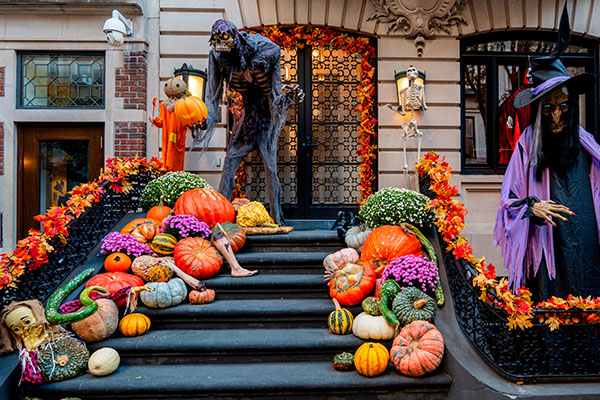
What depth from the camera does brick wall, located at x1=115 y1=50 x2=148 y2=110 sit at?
25.0 feet

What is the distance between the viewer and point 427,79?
26.0 feet

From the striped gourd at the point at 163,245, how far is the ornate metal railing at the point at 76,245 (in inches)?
30.9

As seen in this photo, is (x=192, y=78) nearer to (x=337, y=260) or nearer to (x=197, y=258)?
(x=197, y=258)

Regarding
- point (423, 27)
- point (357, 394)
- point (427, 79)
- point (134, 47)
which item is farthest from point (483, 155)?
point (134, 47)

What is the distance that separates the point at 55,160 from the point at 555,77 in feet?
26.3

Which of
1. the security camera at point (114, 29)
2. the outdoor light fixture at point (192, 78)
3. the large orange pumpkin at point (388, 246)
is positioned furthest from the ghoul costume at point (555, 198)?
the security camera at point (114, 29)

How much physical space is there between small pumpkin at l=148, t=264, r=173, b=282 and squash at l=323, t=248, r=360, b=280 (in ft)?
5.68

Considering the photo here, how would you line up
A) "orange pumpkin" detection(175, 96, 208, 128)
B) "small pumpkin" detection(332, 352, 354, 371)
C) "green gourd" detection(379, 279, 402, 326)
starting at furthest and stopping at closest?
"orange pumpkin" detection(175, 96, 208, 128) < "green gourd" detection(379, 279, 402, 326) < "small pumpkin" detection(332, 352, 354, 371)

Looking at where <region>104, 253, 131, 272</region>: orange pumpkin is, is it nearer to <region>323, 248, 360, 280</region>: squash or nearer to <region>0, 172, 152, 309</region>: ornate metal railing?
<region>0, 172, 152, 309</region>: ornate metal railing

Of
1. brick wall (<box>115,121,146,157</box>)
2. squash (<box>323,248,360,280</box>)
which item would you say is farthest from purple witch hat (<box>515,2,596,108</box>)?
brick wall (<box>115,121,146,157</box>)

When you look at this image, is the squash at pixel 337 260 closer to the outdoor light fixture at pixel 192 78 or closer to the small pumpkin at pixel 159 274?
the small pumpkin at pixel 159 274

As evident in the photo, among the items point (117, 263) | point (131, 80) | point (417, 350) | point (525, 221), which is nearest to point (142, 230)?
point (117, 263)

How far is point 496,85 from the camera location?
820 centimetres

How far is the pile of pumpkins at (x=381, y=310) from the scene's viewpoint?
344cm
